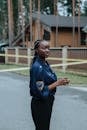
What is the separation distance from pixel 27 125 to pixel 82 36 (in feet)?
145

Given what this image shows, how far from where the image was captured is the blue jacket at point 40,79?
18.8 feet

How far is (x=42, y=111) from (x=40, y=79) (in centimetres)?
39

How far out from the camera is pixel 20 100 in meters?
14.6

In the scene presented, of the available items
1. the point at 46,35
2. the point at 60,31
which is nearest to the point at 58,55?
the point at 60,31

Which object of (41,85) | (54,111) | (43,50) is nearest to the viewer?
(41,85)

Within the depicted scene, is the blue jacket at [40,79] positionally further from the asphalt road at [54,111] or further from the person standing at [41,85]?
the asphalt road at [54,111]

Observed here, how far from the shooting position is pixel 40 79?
5730 mm

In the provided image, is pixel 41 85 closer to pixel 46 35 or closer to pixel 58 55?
pixel 58 55

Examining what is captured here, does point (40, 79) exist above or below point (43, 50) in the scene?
below

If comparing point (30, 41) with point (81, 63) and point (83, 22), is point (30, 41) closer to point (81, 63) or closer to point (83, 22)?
point (83, 22)

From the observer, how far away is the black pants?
5844mm

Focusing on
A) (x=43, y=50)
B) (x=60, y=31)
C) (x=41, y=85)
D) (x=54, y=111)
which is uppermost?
(x=43, y=50)

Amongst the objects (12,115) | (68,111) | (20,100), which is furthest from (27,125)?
(20,100)

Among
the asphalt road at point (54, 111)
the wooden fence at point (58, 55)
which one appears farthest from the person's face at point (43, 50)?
the wooden fence at point (58, 55)
